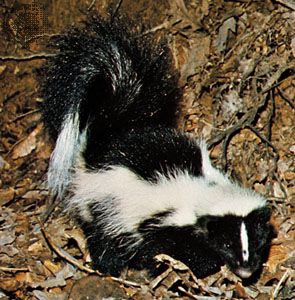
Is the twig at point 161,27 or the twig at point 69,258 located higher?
the twig at point 161,27

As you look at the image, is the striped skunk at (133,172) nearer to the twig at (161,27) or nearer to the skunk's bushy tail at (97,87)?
the skunk's bushy tail at (97,87)

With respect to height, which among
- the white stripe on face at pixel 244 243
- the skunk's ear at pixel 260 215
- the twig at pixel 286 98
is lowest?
the white stripe on face at pixel 244 243

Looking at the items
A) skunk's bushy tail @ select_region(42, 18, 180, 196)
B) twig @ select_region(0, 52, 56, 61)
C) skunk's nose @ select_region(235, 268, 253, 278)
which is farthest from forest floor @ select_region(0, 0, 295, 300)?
skunk's bushy tail @ select_region(42, 18, 180, 196)

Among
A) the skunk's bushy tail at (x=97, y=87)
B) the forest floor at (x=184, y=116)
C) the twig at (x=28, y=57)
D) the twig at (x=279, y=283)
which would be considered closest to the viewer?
the twig at (x=279, y=283)

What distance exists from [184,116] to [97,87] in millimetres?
1124

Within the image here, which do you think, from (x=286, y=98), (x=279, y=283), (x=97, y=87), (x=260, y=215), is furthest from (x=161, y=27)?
(x=279, y=283)

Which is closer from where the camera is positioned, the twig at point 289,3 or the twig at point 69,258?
the twig at point 69,258

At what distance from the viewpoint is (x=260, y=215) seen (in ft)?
14.1

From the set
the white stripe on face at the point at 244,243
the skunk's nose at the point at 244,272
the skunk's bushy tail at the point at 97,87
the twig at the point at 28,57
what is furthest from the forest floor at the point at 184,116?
the skunk's bushy tail at the point at 97,87

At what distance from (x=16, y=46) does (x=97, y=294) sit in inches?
104

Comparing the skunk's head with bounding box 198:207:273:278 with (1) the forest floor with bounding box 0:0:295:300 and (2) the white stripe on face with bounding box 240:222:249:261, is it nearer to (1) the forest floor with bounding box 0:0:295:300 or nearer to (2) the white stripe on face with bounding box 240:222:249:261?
(2) the white stripe on face with bounding box 240:222:249:261

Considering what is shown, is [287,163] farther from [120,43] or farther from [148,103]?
[120,43]

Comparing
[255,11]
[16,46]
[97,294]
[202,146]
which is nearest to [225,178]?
[202,146]

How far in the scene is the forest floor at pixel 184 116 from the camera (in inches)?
181
